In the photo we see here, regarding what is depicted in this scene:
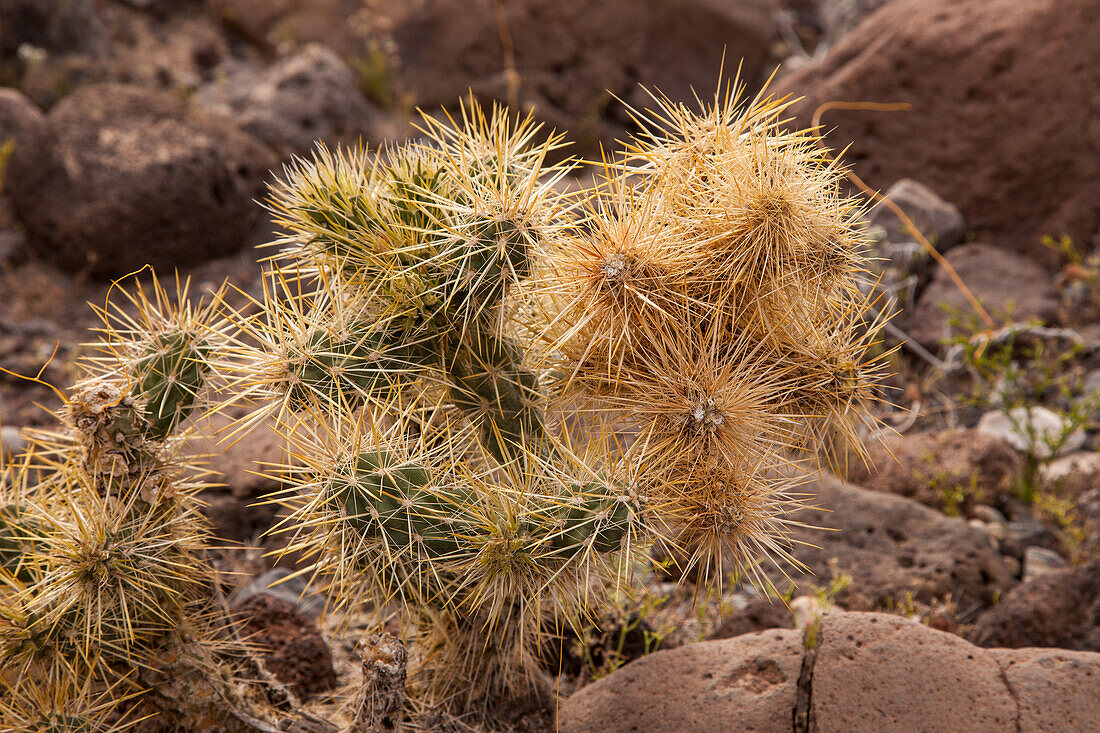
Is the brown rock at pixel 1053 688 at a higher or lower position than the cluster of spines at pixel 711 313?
lower

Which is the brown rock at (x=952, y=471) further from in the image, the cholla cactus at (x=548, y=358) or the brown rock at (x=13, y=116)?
the brown rock at (x=13, y=116)

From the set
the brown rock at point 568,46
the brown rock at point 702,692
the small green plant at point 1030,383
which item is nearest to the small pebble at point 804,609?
the brown rock at point 702,692

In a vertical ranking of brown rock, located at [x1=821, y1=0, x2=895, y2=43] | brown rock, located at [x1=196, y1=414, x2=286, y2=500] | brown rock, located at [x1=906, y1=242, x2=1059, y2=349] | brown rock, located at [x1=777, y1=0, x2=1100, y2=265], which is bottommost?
brown rock, located at [x1=196, y1=414, x2=286, y2=500]

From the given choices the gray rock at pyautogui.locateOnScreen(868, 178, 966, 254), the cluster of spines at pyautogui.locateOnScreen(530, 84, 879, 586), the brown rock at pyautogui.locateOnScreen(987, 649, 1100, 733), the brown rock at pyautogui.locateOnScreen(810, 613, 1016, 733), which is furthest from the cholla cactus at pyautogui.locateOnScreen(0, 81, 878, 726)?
the gray rock at pyautogui.locateOnScreen(868, 178, 966, 254)

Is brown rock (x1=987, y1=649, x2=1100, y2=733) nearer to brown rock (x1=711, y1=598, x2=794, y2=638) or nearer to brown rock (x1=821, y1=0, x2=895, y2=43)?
brown rock (x1=711, y1=598, x2=794, y2=638)

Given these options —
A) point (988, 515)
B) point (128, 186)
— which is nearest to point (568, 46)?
point (128, 186)

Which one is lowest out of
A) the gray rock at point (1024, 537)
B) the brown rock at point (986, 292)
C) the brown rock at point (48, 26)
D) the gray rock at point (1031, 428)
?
the gray rock at point (1024, 537)

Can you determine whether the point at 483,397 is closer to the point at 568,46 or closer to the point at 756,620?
the point at 756,620
